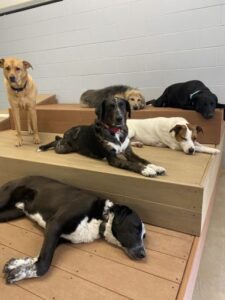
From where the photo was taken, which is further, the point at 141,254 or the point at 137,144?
the point at 137,144

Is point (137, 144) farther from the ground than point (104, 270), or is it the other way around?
point (137, 144)

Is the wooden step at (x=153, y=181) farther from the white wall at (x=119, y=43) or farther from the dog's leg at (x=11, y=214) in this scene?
the white wall at (x=119, y=43)

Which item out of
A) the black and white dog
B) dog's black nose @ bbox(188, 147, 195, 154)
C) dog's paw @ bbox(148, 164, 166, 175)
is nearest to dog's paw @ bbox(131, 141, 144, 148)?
dog's black nose @ bbox(188, 147, 195, 154)

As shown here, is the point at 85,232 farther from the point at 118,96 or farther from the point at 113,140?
the point at 118,96

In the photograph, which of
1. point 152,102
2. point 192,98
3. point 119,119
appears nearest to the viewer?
point 119,119

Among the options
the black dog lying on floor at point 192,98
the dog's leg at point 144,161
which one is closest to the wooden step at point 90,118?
the black dog lying on floor at point 192,98

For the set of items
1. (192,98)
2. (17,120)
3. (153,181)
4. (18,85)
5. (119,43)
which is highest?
(119,43)

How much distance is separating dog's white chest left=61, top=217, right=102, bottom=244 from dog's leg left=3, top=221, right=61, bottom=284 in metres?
0.14

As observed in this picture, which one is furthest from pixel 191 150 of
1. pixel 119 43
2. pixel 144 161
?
pixel 119 43

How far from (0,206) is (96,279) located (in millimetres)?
991

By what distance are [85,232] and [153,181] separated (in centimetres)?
56

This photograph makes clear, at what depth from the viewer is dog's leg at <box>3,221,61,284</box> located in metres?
1.39

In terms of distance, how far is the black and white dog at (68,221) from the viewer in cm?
143

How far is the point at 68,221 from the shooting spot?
1.56 meters
